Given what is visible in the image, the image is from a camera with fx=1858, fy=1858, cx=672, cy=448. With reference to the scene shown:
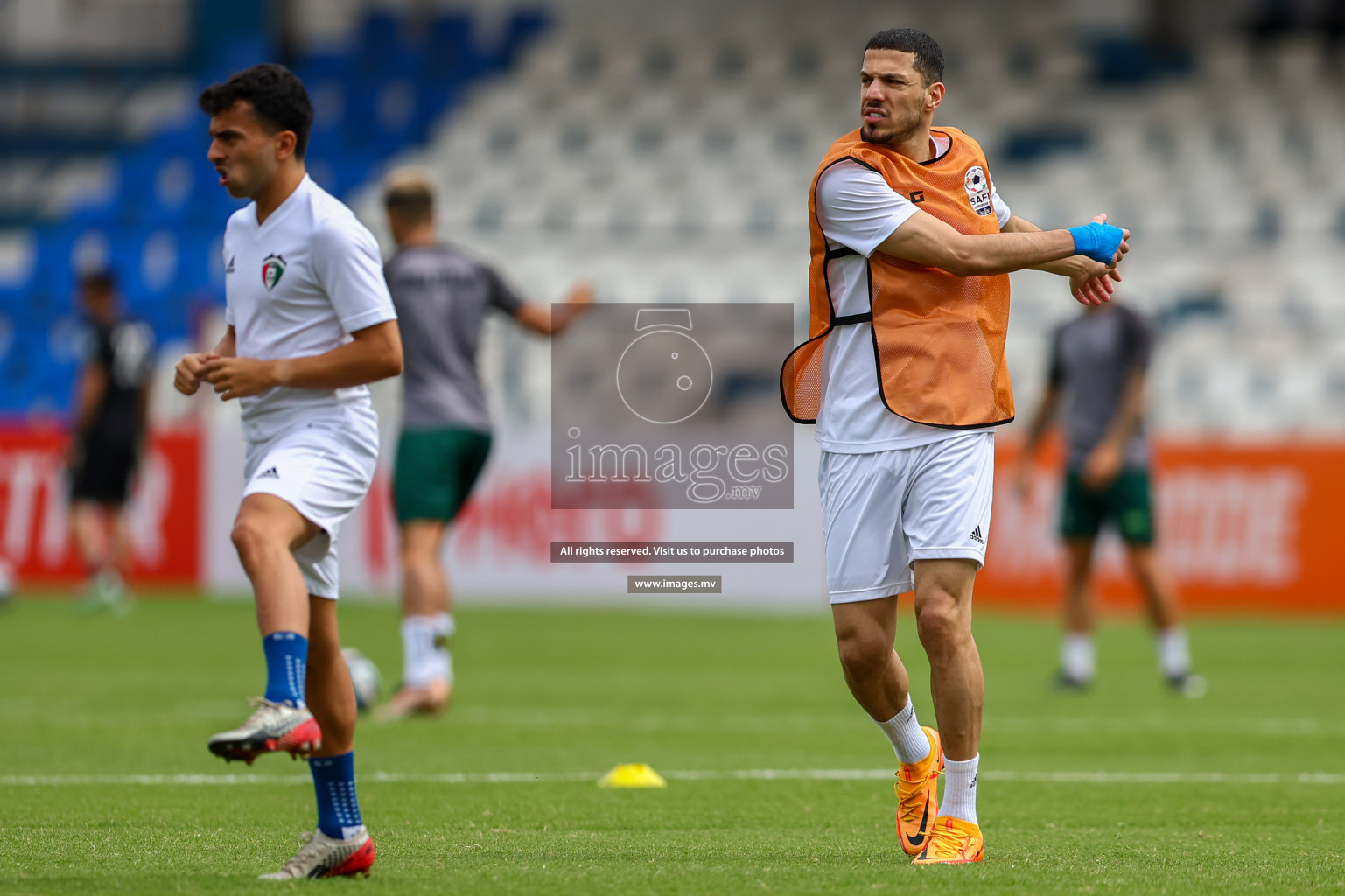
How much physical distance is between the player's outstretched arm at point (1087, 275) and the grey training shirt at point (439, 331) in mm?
4322

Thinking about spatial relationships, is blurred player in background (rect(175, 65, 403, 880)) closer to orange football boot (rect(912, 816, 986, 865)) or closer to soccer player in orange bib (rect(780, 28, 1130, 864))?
soccer player in orange bib (rect(780, 28, 1130, 864))

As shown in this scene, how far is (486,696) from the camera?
10.2 m

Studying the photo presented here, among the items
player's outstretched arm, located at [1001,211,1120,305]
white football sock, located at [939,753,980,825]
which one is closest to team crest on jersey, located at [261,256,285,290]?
player's outstretched arm, located at [1001,211,1120,305]

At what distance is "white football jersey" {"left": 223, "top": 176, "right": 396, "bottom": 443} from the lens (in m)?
4.81

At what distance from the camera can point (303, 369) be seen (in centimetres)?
474

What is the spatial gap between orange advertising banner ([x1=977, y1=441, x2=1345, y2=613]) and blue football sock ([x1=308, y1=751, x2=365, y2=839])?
11.6 metres

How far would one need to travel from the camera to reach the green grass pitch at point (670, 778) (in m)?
4.91

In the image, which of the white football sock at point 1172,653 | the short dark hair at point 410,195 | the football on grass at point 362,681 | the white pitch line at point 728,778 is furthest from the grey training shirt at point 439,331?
the white football sock at point 1172,653

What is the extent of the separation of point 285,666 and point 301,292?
1.06 meters

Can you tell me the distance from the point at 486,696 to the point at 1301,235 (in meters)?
14.2

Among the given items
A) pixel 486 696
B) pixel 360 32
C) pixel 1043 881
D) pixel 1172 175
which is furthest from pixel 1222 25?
pixel 1043 881

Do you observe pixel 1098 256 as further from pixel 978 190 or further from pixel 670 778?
pixel 670 778

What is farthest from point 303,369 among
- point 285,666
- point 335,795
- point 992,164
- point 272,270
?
point 992,164

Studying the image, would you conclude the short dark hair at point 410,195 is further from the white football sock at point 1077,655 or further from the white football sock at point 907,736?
the white football sock at point 907,736
